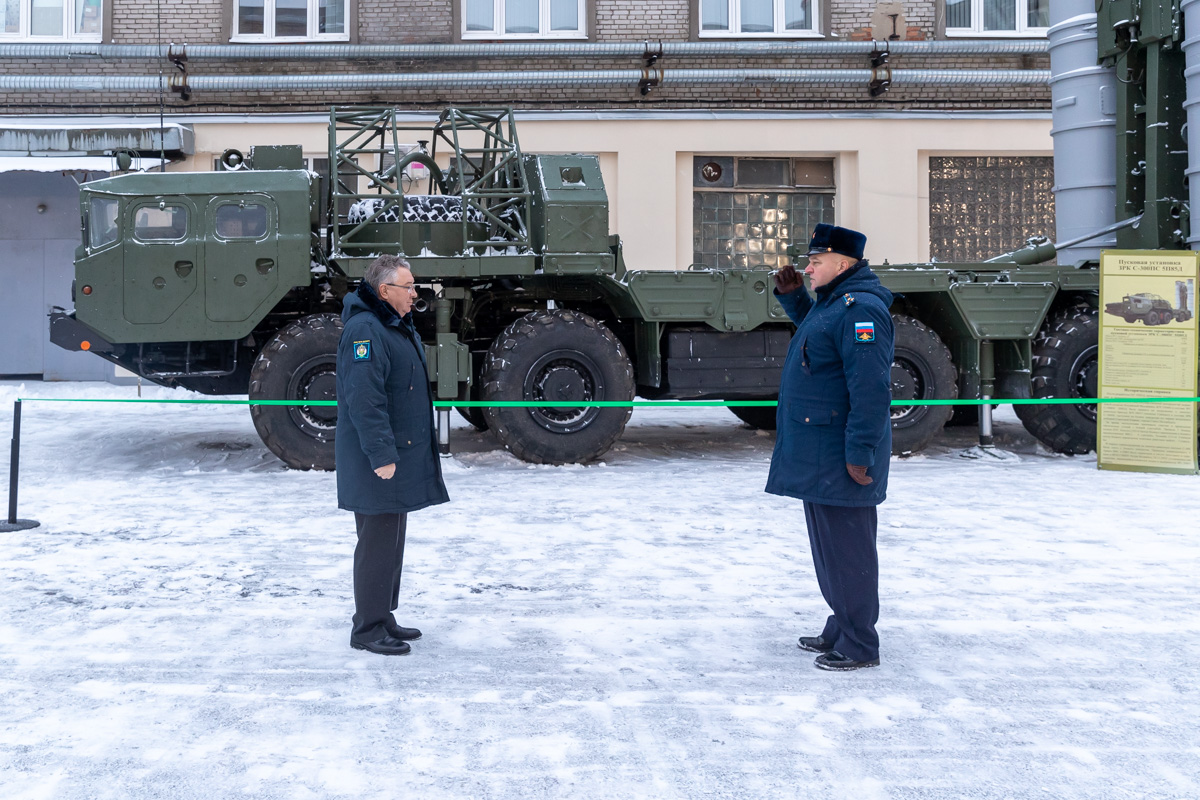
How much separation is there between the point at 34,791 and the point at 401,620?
2.05 meters

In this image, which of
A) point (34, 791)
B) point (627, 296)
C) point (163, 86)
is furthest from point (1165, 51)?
point (163, 86)

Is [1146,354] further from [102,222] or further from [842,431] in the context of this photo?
[102,222]

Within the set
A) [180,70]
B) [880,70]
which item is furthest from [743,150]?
[180,70]

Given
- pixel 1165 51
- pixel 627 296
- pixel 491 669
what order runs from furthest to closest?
pixel 1165 51, pixel 627 296, pixel 491 669

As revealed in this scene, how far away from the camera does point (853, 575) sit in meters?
4.54

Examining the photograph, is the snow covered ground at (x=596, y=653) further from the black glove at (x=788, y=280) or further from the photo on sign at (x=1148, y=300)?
the photo on sign at (x=1148, y=300)

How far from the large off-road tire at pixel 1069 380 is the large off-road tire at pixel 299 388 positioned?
21.5 feet

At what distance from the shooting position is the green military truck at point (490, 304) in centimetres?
972

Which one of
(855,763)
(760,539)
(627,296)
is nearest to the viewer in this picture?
(855,763)

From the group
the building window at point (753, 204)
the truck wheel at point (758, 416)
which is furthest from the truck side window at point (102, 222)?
the building window at point (753, 204)

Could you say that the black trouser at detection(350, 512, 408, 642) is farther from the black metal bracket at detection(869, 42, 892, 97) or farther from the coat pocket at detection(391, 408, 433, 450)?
the black metal bracket at detection(869, 42, 892, 97)

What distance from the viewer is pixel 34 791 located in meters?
3.34

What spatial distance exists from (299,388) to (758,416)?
210 inches

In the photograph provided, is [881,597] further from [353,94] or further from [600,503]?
[353,94]
